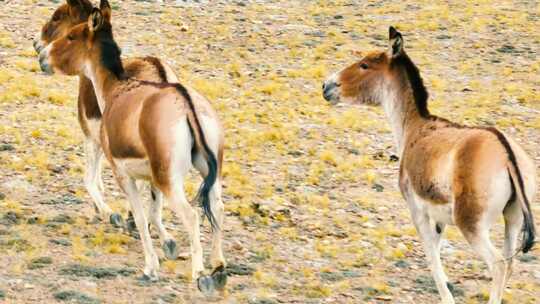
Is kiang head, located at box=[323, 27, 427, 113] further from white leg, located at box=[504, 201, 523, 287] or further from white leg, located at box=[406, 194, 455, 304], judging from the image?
white leg, located at box=[504, 201, 523, 287]

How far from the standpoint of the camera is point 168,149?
877 centimetres

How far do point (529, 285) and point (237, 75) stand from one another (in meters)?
10.9

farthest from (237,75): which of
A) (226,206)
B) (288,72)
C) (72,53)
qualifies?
(72,53)

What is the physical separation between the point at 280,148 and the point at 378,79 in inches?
197

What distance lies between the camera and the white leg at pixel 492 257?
8.40 m

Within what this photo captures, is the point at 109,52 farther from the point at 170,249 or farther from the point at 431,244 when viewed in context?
the point at 431,244

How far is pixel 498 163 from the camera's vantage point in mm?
8266

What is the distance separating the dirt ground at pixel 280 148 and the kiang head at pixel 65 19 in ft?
5.85

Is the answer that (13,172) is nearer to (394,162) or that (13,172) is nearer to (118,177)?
(118,177)

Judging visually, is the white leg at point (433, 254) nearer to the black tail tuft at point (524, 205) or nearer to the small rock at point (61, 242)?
the black tail tuft at point (524, 205)

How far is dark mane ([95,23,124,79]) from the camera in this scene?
34.6ft

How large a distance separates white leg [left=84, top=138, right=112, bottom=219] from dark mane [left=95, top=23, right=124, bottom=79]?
1437 millimetres

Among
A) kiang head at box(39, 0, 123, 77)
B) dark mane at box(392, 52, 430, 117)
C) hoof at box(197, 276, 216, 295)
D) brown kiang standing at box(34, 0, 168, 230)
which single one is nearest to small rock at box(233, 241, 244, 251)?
brown kiang standing at box(34, 0, 168, 230)

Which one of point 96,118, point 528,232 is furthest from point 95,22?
point 528,232
